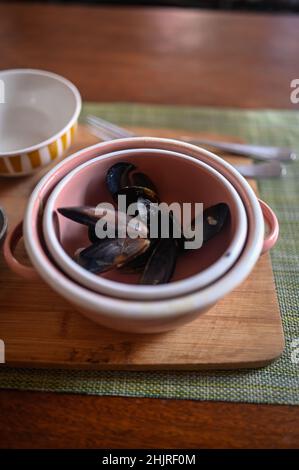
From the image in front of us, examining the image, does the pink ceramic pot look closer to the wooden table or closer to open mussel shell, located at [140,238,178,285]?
open mussel shell, located at [140,238,178,285]

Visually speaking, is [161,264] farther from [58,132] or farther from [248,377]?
[58,132]

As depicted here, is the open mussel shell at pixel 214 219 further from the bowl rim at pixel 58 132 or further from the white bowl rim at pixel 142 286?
the bowl rim at pixel 58 132

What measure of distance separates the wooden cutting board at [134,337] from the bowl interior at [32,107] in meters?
0.29

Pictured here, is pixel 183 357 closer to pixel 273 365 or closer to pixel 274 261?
pixel 273 365

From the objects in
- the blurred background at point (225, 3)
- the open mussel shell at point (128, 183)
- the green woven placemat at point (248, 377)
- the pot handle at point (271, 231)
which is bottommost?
the green woven placemat at point (248, 377)

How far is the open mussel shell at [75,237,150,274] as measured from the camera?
462 mm

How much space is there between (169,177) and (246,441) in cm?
32

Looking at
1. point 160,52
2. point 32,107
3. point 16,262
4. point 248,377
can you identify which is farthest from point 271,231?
point 160,52

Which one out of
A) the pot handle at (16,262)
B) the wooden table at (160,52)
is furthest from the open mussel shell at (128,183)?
the wooden table at (160,52)

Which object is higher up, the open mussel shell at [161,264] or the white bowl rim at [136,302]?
the white bowl rim at [136,302]

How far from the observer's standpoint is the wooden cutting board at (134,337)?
480mm

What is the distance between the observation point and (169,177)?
22.0 inches

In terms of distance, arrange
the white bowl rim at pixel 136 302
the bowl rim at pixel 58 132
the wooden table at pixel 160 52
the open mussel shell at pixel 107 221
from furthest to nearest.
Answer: the wooden table at pixel 160 52 → the bowl rim at pixel 58 132 → the open mussel shell at pixel 107 221 → the white bowl rim at pixel 136 302

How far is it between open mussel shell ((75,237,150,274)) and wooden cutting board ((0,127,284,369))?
0.08 m
